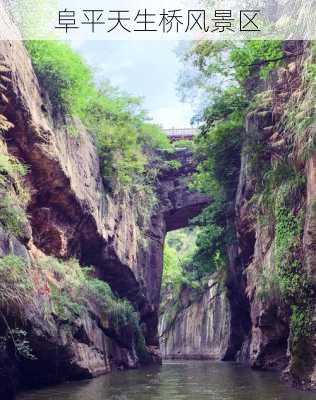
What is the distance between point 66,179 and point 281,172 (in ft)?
18.6

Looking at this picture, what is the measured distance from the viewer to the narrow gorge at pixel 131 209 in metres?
9.23

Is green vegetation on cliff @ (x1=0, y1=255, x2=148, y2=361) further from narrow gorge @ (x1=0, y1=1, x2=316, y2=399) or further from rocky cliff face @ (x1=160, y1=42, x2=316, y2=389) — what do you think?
rocky cliff face @ (x1=160, y1=42, x2=316, y2=389)

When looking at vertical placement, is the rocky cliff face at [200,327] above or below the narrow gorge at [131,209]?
below

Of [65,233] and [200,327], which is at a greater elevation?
[65,233]

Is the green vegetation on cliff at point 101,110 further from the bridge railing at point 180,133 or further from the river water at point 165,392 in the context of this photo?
the river water at point 165,392

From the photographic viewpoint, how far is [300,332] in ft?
29.2

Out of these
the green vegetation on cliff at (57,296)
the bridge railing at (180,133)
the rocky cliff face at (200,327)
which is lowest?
the rocky cliff face at (200,327)

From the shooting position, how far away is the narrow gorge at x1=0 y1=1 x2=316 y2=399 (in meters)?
9.23

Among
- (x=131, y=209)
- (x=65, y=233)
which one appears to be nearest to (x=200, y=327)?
(x=131, y=209)

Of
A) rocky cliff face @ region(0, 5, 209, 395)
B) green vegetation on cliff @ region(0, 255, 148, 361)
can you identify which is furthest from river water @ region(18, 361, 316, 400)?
green vegetation on cliff @ region(0, 255, 148, 361)

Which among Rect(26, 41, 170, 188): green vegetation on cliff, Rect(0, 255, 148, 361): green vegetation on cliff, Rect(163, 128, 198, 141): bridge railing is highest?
Rect(163, 128, 198, 141): bridge railing

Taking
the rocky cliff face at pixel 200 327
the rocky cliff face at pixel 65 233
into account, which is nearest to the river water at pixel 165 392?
the rocky cliff face at pixel 65 233

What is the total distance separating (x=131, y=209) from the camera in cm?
2098

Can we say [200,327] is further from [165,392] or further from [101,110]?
[165,392]
